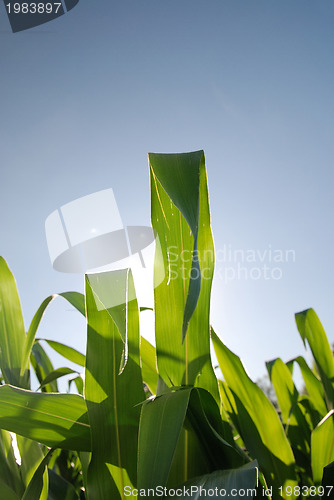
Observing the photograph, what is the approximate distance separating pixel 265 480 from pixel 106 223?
0.35 metres

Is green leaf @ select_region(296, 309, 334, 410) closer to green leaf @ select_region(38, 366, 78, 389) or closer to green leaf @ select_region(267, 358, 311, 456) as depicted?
green leaf @ select_region(267, 358, 311, 456)

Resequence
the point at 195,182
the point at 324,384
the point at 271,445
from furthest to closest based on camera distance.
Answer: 1. the point at 324,384
2. the point at 271,445
3. the point at 195,182

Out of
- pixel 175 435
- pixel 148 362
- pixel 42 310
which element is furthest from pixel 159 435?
pixel 42 310

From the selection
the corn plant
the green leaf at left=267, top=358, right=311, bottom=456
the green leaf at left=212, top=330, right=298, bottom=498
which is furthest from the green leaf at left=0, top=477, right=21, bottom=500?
the green leaf at left=267, top=358, right=311, bottom=456

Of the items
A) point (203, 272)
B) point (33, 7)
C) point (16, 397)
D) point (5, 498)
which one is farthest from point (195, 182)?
point (33, 7)

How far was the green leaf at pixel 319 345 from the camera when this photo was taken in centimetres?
49

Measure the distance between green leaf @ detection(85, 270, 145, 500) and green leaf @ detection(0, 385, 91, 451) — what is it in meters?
0.02

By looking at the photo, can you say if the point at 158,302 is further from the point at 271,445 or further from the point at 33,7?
the point at 33,7

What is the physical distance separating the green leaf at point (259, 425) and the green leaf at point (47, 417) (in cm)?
15

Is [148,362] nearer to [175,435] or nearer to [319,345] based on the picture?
[175,435]

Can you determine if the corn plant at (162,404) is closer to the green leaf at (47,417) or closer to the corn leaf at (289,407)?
the green leaf at (47,417)

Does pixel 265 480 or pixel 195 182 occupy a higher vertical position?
pixel 195 182

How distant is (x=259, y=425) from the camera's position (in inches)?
14.9

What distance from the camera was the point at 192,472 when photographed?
335 millimetres
